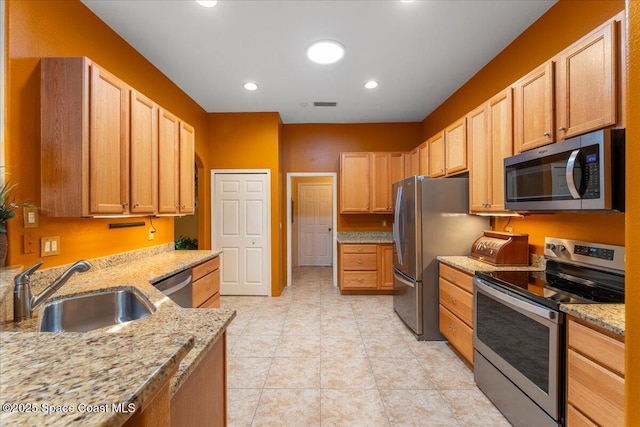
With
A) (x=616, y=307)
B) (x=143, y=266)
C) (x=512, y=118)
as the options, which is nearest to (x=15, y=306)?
(x=143, y=266)

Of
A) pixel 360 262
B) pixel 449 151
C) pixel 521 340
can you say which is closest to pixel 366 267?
pixel 360 262

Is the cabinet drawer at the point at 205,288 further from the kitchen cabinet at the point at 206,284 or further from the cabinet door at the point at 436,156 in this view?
the cabinet door at the point at 436,156

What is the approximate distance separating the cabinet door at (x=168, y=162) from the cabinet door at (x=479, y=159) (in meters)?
2.96

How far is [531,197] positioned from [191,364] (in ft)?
7.15

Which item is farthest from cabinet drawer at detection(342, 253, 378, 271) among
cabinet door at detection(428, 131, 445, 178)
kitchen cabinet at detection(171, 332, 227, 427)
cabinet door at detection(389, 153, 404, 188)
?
kitchen cabinet at detection(171, 332, 227, 427)

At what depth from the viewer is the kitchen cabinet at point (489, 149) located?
7.16ft

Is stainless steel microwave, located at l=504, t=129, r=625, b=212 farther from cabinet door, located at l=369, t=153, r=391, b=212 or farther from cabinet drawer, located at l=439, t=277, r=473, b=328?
cabinet door, located at l=369, t=153, r=391, b=212

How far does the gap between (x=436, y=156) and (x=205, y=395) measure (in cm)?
339

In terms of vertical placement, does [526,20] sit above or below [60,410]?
above

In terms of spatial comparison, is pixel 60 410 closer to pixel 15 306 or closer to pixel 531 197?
pixel 15 306

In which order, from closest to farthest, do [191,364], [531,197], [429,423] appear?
[191,364], [429,423], [531,197]

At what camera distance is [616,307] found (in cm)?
128

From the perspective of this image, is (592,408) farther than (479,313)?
No

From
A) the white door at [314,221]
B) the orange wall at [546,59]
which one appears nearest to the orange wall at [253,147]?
the white door at [314,221]
